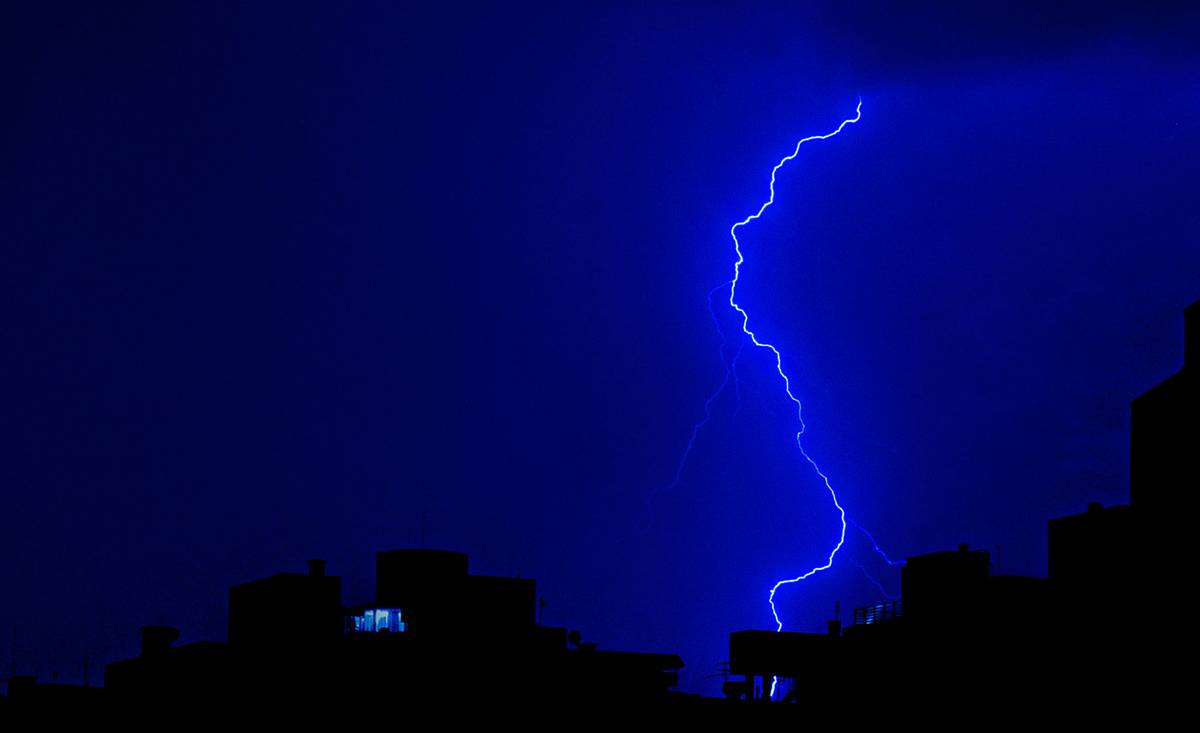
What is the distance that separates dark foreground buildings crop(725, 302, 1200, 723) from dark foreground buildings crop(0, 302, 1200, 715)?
3 cm

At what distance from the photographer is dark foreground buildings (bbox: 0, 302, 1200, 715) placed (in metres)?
16.2

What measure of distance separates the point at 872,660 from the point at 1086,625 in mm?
3844

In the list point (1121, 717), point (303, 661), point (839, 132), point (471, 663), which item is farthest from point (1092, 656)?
point (839, 132)

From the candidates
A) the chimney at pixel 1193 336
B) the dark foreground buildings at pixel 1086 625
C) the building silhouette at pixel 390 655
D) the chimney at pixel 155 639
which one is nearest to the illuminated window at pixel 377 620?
the building silhouette at pixel 390 655

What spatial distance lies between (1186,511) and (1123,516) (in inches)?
38.0

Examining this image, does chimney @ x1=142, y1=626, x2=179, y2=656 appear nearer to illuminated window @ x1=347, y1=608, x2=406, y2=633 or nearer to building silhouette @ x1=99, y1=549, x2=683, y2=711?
building silhouette @ x1=99, y1=549, x2=683, y2=711

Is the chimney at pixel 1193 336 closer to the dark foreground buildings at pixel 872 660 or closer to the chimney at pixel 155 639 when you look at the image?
the dark foreground buildings at pixel 872 660

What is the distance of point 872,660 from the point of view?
64.8ft

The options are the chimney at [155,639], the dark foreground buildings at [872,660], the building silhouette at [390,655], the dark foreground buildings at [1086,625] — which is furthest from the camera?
the chimney at [155,639]

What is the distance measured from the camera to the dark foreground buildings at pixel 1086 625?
15.8 meters

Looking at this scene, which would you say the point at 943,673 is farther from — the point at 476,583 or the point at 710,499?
the point at 710,499

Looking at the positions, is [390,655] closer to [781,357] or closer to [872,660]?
[872,660]

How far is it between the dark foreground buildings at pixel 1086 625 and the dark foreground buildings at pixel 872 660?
26mm

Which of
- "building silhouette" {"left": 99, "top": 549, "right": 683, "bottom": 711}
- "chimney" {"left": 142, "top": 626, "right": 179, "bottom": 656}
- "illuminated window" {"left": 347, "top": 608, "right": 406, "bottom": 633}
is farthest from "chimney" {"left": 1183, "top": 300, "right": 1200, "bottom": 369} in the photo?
"chimney" {"left": 142, "top": 626, "right": 179, "bottom": 656}
